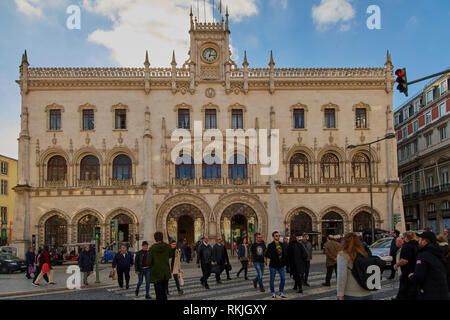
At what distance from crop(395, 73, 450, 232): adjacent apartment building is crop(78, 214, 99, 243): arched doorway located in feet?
88.0

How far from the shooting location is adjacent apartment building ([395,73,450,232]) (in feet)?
153

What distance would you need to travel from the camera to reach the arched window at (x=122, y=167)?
3978cm

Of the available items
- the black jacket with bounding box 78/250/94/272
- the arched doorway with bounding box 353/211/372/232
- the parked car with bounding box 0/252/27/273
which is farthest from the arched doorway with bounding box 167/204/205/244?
the black jacket with bounding box 78/250/94/272

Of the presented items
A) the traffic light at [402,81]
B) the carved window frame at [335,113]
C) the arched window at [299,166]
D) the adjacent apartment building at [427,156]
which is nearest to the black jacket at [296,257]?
the traffic light at [402,81]

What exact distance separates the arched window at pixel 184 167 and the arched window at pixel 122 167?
149 inches

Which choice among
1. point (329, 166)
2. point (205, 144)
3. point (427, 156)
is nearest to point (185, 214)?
point (205, 144)

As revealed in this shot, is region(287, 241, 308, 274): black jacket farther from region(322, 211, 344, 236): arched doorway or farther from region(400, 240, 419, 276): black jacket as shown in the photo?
region(322, 211, 344, 236): arched doorway

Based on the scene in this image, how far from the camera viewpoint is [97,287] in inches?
774

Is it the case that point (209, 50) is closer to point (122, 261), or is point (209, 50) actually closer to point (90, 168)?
point (90, 168)

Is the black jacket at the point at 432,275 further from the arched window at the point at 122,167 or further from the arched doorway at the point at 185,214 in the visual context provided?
the arched window at the point at 122,167

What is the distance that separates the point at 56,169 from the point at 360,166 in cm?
2439

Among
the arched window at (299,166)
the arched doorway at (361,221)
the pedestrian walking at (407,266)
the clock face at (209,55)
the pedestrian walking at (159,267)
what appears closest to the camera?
the pedestrian walking at (407,266)

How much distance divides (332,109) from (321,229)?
9902 mm
